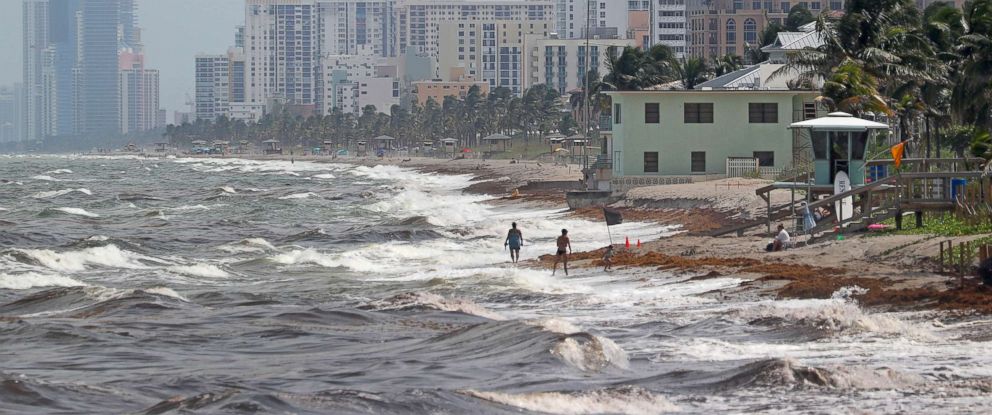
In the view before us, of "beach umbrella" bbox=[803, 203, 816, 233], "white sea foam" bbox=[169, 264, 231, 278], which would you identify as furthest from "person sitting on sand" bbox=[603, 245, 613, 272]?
"white sea foam" bbox=[169, 264, 231, 278]

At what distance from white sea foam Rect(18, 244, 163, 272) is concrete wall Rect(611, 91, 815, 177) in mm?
24793

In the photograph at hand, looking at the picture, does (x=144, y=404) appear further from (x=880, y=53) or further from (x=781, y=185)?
(x=880, y=53)

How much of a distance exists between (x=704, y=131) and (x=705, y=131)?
4 cm

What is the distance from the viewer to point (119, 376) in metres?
21.1

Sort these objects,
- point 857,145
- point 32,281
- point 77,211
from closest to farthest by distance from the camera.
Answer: point 32,281
point 857,145
point 77,211

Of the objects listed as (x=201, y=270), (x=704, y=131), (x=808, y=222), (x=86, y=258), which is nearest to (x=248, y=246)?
(x=86, y=258)

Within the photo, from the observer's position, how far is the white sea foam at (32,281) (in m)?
36.4

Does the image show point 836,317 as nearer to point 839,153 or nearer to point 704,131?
point 839,153

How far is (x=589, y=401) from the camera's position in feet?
59.2

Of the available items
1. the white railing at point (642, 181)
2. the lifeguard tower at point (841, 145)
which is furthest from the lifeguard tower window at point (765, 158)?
the lifeguard tower at point (841, 145)

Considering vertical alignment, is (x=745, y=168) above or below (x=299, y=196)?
above

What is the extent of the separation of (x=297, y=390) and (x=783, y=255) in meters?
16.1

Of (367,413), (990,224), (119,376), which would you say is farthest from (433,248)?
(367,413)

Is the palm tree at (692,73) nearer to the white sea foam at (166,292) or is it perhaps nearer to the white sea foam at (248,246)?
the white sea foam at (248,246)
